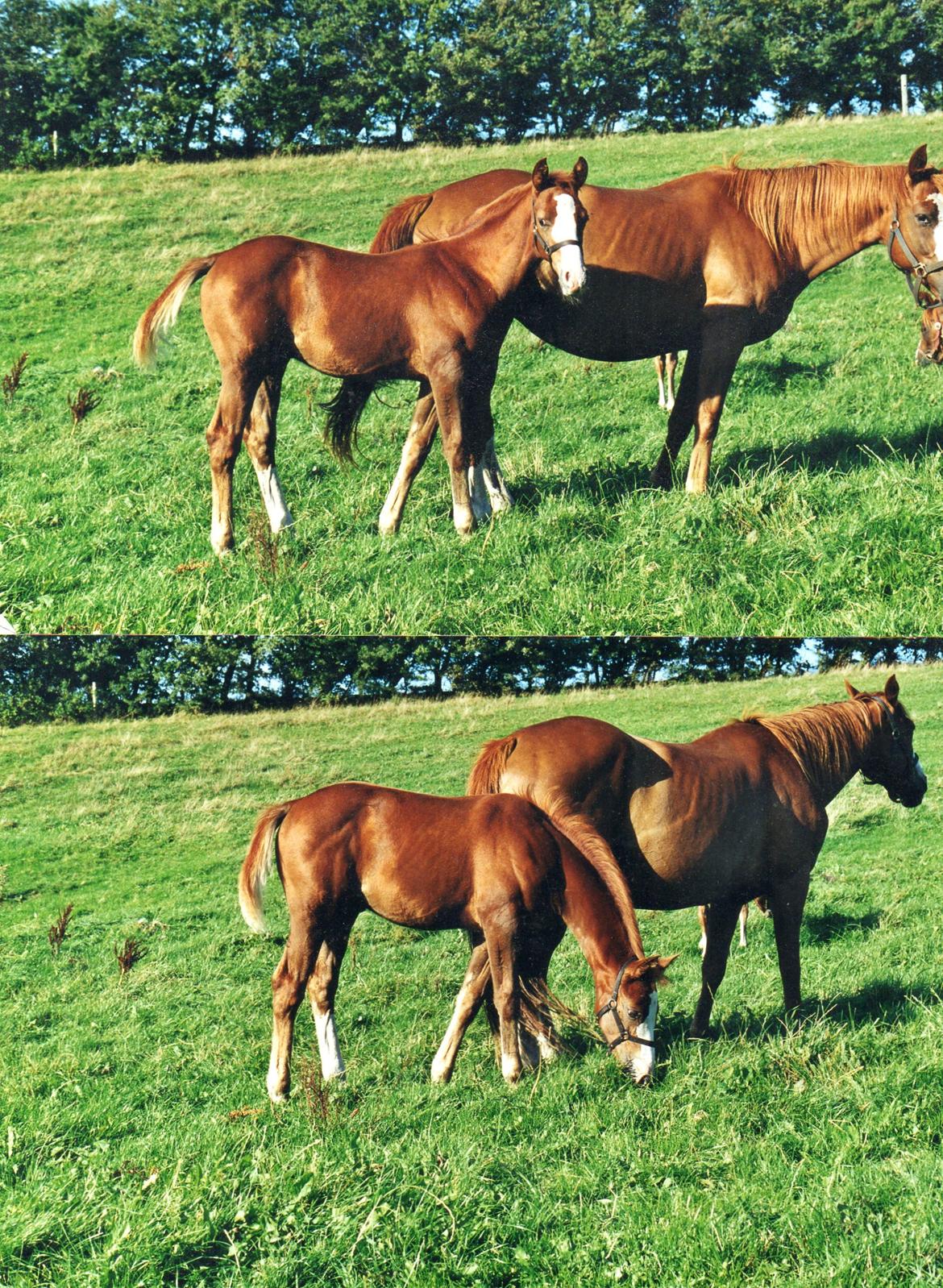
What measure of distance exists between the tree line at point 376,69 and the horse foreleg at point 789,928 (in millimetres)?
4564

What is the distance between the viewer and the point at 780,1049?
6.28m

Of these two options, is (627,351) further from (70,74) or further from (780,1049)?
(780,1049)

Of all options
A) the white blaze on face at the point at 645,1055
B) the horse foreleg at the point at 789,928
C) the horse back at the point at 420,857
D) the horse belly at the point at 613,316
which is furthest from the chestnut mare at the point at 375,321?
the horse foreleg at the point at 789,928

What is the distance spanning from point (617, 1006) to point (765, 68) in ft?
16.7

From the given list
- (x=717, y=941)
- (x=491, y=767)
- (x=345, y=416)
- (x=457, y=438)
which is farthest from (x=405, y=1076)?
(x=345, y=416)

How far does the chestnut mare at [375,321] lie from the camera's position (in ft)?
18.3

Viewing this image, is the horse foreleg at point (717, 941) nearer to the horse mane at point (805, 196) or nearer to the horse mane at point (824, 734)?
the horse mane at point (824, 734)

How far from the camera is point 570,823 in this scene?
6367mm

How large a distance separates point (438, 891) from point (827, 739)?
2.81 m

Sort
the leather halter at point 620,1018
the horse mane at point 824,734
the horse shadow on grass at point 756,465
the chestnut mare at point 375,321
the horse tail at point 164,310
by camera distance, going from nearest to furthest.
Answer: the chestnut mare at point 375,321 < the horse tail at point 164,310 < the leather halter at point 620,1018 < the horse shadow on grass at point 756,465 < the horse mane at point 824,734

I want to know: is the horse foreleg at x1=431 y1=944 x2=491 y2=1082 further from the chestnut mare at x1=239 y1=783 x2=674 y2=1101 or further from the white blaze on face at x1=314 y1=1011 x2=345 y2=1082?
the white blaze on face at x1=314 y1=1011 x2=345 y2=1082

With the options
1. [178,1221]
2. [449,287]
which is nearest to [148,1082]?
[178,1221]

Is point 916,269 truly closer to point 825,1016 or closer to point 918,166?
point 918,166

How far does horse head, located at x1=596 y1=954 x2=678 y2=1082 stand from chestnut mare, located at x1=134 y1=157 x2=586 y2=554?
8.40ft
